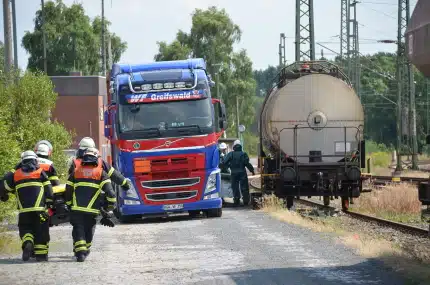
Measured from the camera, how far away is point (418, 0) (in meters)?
12.3

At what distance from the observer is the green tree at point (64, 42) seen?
3782 inches

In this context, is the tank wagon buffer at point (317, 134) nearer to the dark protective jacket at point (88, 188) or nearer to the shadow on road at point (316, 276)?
the dark protective jacket at point (88, 188)

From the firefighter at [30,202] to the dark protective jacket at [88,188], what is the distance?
1.49 feet

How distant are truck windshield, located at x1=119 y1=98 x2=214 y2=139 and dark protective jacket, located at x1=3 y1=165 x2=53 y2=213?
7.17 metres

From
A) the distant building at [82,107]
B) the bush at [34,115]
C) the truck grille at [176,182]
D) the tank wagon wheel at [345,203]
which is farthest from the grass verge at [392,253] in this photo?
the distant building at [82,107]

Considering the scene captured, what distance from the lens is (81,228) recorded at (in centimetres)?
1488

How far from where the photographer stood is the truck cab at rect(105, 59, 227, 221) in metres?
22.2

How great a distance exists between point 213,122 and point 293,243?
6367 mm

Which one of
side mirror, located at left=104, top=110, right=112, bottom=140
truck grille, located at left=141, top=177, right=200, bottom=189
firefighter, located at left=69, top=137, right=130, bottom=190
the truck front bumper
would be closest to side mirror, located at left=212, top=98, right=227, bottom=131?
truck grille, located at left=141, top=177, right=200, bottom=189

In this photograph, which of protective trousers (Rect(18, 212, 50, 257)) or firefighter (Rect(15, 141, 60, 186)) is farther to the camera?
firefighter (Rect(15, 141, 60, 186))

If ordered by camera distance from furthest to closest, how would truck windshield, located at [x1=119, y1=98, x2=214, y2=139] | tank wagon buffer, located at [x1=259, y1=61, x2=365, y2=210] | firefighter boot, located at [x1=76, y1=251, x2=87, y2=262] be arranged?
1. tank wagon buffer, located at [x1=259, y1=61, x2=365, y2=210]
2. truck windshield, located at [x1=119, y1=98, x2=214, y2=139]
3. firefighter boot, located at [x1=76, y1=251, x2=87, y2=262]

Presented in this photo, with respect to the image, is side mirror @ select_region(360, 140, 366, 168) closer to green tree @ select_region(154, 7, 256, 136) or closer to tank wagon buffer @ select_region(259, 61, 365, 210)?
tank wagon buffer @ select_region(259, 61, 365, 210)

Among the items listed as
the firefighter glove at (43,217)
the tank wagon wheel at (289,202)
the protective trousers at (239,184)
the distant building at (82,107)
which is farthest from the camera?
the distant building at (82,107)

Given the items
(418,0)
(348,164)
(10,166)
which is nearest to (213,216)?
(348,164)
